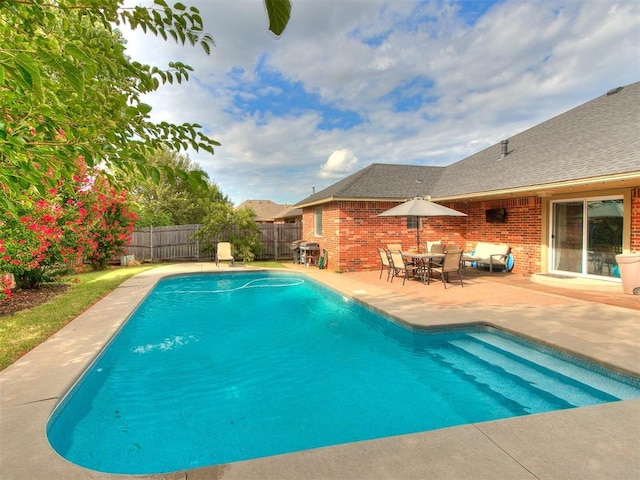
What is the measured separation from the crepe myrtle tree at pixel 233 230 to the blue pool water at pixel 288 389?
9359 mm

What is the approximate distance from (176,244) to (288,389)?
595 inches

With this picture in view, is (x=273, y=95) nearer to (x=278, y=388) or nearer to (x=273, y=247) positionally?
(x=273, y=247)

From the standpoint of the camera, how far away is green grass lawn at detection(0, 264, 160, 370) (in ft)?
16.6

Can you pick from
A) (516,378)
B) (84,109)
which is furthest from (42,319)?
(516,378)

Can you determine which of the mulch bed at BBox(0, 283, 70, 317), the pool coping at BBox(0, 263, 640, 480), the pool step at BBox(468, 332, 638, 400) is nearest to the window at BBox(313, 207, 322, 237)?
the mulch bed at BBox(0, 283, 70, 317)

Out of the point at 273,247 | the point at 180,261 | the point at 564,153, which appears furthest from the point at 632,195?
the point at 180,261

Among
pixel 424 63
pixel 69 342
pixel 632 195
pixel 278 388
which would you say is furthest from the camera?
pixel 424 63

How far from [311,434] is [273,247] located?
1525 centimetres

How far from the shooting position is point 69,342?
5340 millimetres

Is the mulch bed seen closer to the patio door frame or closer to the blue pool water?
the blue pool water

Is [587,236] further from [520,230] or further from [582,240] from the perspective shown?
[520,230]

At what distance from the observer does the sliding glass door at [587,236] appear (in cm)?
887

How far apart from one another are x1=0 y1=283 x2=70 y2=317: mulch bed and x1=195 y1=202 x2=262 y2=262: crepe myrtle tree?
6676 millimetres

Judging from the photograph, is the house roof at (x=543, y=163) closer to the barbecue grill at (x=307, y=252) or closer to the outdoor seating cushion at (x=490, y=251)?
the barbecue grill at (x=307, y=252)
